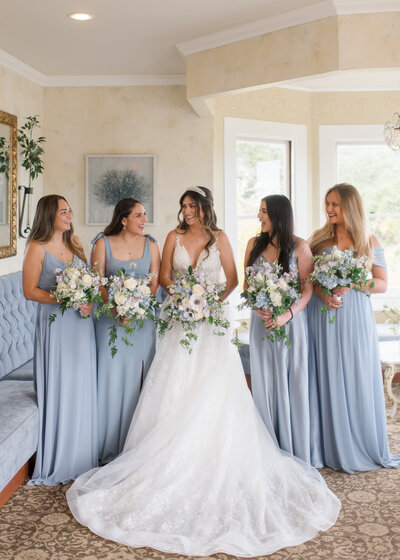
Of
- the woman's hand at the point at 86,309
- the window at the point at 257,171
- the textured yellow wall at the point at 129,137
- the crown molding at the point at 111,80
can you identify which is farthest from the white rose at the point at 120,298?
the crown molding at the point at 111,80

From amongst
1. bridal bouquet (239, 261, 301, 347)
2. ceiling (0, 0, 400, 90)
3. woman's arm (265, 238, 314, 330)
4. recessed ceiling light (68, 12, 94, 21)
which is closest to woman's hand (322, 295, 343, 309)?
woman's arm (265, 238, 314, 330)

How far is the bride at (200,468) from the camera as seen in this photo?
9.93 ft

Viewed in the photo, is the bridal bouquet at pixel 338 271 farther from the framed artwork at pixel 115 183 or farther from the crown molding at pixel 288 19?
the framed artwork at pixel 115 183

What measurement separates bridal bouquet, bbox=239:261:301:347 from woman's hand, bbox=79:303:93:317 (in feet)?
2.99

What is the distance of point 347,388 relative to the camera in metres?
3.96

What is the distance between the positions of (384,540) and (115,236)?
2350 millimetres

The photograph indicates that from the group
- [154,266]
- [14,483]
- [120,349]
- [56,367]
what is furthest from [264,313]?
[14,483]

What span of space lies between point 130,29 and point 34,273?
2.20m

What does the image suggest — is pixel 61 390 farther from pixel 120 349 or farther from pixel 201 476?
pixel 201 476

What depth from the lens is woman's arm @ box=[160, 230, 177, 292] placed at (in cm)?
405

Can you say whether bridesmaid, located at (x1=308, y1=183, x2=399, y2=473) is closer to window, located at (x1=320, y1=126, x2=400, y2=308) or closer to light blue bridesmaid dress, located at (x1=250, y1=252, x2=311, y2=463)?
light blue bridesmaid dress, located at (x1=250, y1=252, x2=311, y2=463)

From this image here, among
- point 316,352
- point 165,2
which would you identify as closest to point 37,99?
point 165,2

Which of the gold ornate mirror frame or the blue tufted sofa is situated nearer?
the blue tufted sofa

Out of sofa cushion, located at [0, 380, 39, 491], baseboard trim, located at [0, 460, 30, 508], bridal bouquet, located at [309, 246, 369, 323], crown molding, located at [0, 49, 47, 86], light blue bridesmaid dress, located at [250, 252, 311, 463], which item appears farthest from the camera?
crown molding, located at [0, 49, 47, 86]
